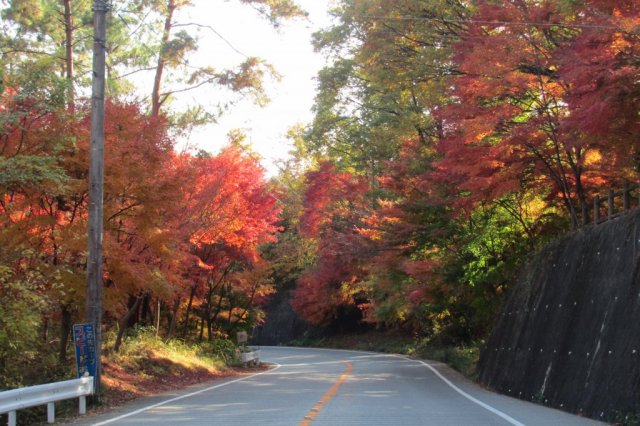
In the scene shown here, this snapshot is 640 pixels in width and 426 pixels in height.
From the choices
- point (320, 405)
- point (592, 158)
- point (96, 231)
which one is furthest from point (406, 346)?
point (96, 231)

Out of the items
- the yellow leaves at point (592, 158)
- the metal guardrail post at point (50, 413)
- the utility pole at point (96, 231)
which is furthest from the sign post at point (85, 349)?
the yellow leaves at point (592, 158)

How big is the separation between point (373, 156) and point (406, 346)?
15.4 metres

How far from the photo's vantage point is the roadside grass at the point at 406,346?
26797 mm

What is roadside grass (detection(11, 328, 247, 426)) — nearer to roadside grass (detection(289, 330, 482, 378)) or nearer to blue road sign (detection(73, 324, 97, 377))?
blue road sign (detection(73, 324, 97, 377))

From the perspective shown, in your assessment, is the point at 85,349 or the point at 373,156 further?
the point at 373,156

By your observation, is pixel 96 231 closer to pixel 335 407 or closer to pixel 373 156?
pixel 335 407

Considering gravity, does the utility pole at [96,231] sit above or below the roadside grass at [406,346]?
above

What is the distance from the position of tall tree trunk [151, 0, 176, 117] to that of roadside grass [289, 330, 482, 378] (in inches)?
555

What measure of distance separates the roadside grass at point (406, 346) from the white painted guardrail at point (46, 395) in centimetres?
1380

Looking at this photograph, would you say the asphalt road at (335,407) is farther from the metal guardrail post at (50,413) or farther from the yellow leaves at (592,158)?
Result: the yellow leaves at (592,158)

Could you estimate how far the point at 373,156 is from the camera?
33719mm

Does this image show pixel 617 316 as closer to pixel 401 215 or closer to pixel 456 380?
→ pixel 456 380

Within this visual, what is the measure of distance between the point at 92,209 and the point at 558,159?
1198 cm

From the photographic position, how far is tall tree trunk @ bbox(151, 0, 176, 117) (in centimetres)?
2144
